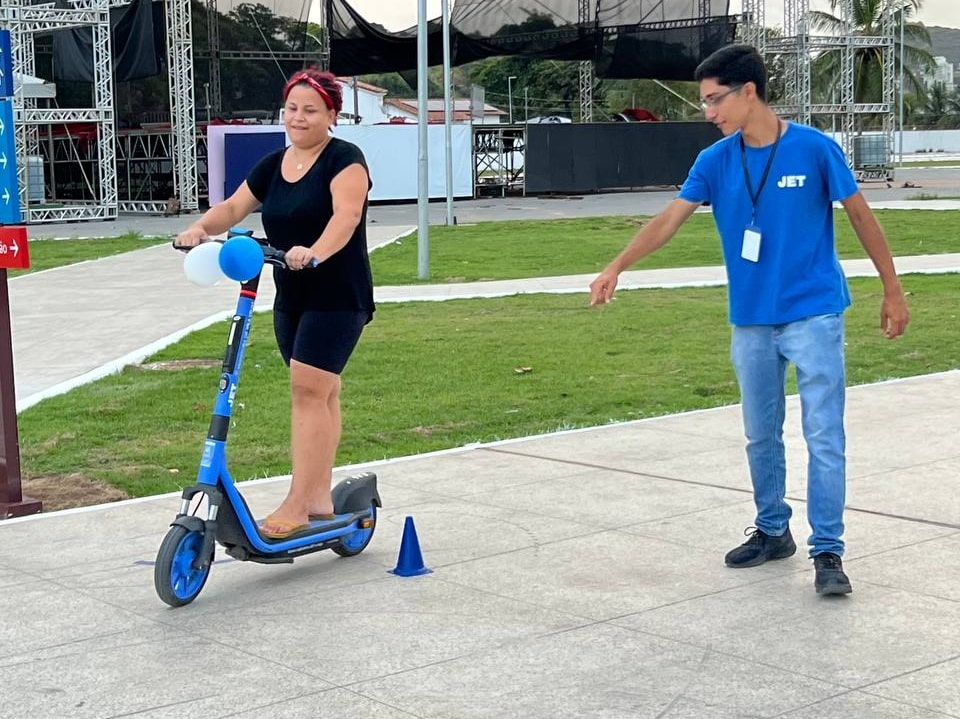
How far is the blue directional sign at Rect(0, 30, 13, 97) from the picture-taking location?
6.62 meters

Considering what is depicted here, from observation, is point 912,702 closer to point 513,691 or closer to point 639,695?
point 639,695

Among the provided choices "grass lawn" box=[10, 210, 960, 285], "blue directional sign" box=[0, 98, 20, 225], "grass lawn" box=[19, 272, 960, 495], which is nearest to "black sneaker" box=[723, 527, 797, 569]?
"grass lawn" box=[19, 272, 960, 495]

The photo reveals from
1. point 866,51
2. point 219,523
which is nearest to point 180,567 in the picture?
point 219,523

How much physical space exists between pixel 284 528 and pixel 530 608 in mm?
1037

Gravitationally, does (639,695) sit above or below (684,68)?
below

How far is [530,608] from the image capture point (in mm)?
4938

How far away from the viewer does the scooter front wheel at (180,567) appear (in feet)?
16.0

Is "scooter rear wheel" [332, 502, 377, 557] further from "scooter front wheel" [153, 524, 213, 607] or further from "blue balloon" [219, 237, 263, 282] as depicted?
"blue balloon" [219, 237, 263, 282]

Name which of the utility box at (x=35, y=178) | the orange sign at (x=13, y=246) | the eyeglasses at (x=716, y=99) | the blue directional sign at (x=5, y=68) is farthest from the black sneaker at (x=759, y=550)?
the utility box at (x=35, y=178)

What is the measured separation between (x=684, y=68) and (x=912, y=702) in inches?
1663

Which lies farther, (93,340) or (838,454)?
(93,340)

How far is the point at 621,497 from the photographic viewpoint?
6.62m

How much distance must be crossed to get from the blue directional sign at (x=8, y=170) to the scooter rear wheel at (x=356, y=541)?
2341 mm

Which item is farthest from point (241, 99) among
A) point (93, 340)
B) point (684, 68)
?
point (93, 340)
